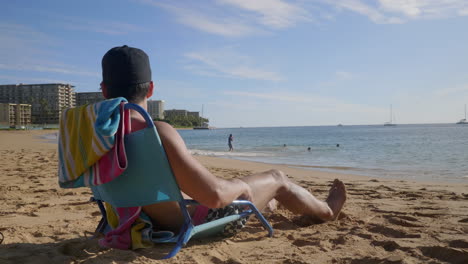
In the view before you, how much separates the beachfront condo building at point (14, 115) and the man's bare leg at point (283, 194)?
92.1 meters

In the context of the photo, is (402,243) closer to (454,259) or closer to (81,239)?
(454,259)

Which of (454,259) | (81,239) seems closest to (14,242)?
(81,239)

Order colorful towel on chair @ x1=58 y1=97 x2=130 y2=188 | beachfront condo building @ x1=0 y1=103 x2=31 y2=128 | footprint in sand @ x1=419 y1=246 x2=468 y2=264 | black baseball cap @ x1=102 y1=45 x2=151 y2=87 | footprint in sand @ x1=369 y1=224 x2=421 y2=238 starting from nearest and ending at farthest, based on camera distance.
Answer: colorful towel on chair @ x1=58 y1=97 x2=130 y2=188 → black baseball cap @ x1=102 y1=45 x2=151 y2=87 → footprint in sand @ x1=419 y1=246 x2=468 y2=264 → footprint in sand @ x1=369 y1=224 x2=421 y2=238 → beachfront condo building @ x1=0 y1=103 x2=31 y2=128

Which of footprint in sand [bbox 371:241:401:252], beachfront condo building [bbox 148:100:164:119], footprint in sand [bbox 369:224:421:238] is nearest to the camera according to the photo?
footprint in sand [bbox 371:241:401:252]

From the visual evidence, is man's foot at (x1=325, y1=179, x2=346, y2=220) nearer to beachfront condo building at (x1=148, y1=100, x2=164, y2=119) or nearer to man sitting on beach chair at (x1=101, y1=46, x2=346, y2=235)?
man sitting on beach chair at (x1=101, y1=46, x2=346, y2=235)

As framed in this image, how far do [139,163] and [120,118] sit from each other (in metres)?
0.26

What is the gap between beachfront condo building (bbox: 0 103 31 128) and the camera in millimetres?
85562

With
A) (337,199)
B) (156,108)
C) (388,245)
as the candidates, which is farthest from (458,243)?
(156,108)

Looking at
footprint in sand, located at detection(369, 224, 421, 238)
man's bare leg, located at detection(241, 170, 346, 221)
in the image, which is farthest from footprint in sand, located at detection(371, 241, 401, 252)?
man's bare leg, located at detection(241, 170, 346, 221)

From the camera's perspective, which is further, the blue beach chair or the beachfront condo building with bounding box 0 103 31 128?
the beachfront condo building with bounding box 0 103 31 128

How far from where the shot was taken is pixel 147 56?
6.64 ft

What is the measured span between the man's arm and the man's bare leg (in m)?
0.48

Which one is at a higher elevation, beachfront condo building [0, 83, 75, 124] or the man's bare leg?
beachfront condo building [0, 83, 75, 124]

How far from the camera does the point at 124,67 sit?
1905mm
